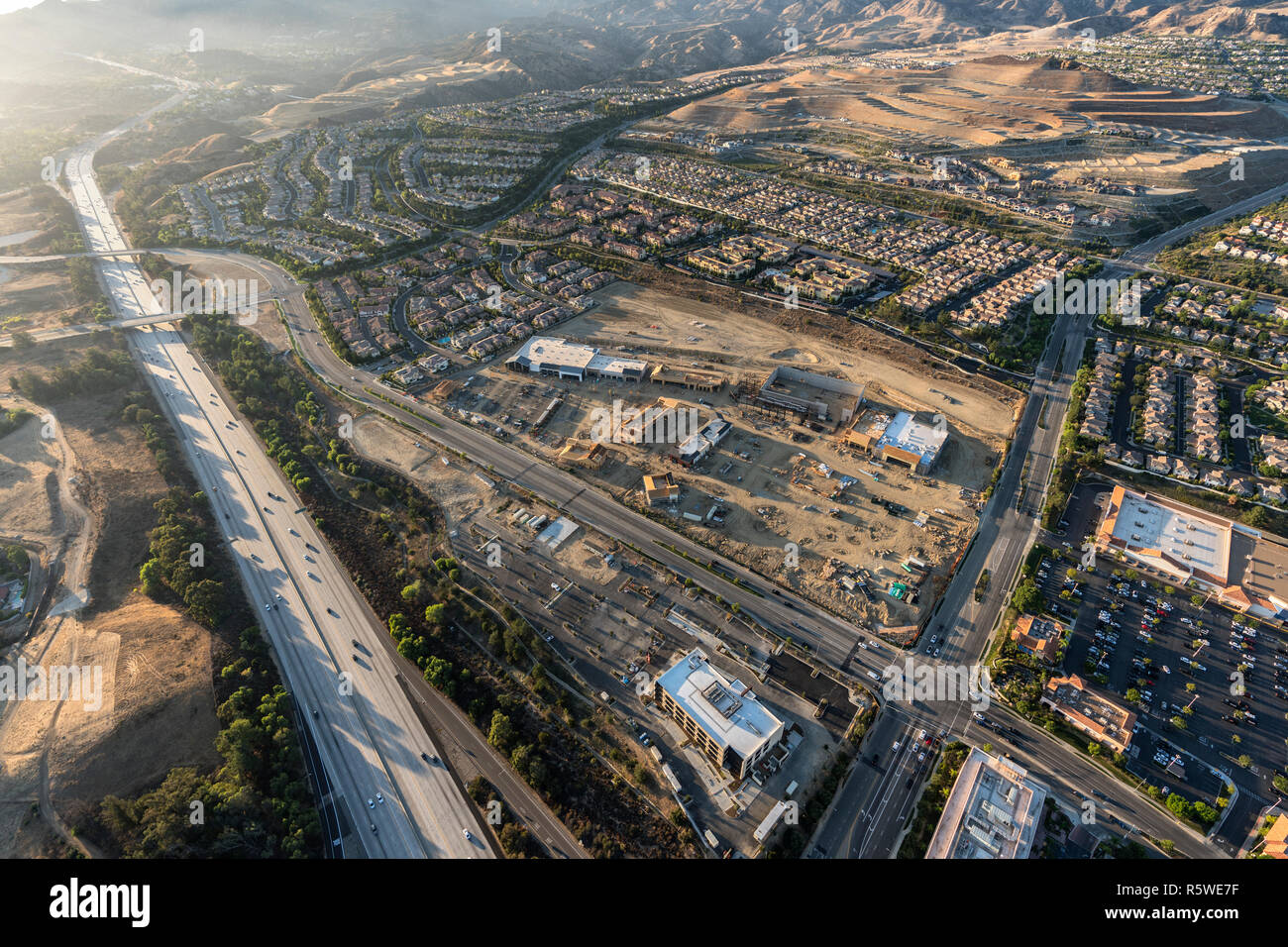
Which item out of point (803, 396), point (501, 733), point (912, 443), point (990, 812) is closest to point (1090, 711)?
point (990, 812)

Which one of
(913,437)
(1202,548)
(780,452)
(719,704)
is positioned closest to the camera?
(719,704)

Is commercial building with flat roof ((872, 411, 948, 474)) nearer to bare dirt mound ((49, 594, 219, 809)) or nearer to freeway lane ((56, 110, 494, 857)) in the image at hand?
freeway lane ((56, 110, 494, 857))

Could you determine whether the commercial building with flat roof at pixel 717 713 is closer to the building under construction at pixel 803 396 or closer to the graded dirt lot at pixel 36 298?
the building under construction at pixel 803 396

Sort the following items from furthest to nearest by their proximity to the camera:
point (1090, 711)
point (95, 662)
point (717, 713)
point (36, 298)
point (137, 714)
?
point (36, 298) → point (95, 662) → point (1090, 711) → point (137, 714) → point (717, 713)

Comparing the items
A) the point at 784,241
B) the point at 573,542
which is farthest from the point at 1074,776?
the point at 784,241

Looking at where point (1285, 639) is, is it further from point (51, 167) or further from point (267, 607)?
point (51, 167)

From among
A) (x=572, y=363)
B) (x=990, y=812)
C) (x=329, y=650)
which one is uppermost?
(x=572, y=363)

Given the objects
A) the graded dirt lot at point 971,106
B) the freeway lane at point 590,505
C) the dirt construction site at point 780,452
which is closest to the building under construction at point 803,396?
the dirt construction site at point 780,452

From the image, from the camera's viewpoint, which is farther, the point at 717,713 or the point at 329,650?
the point at 329,650

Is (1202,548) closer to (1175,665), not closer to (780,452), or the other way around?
(1175,665)
